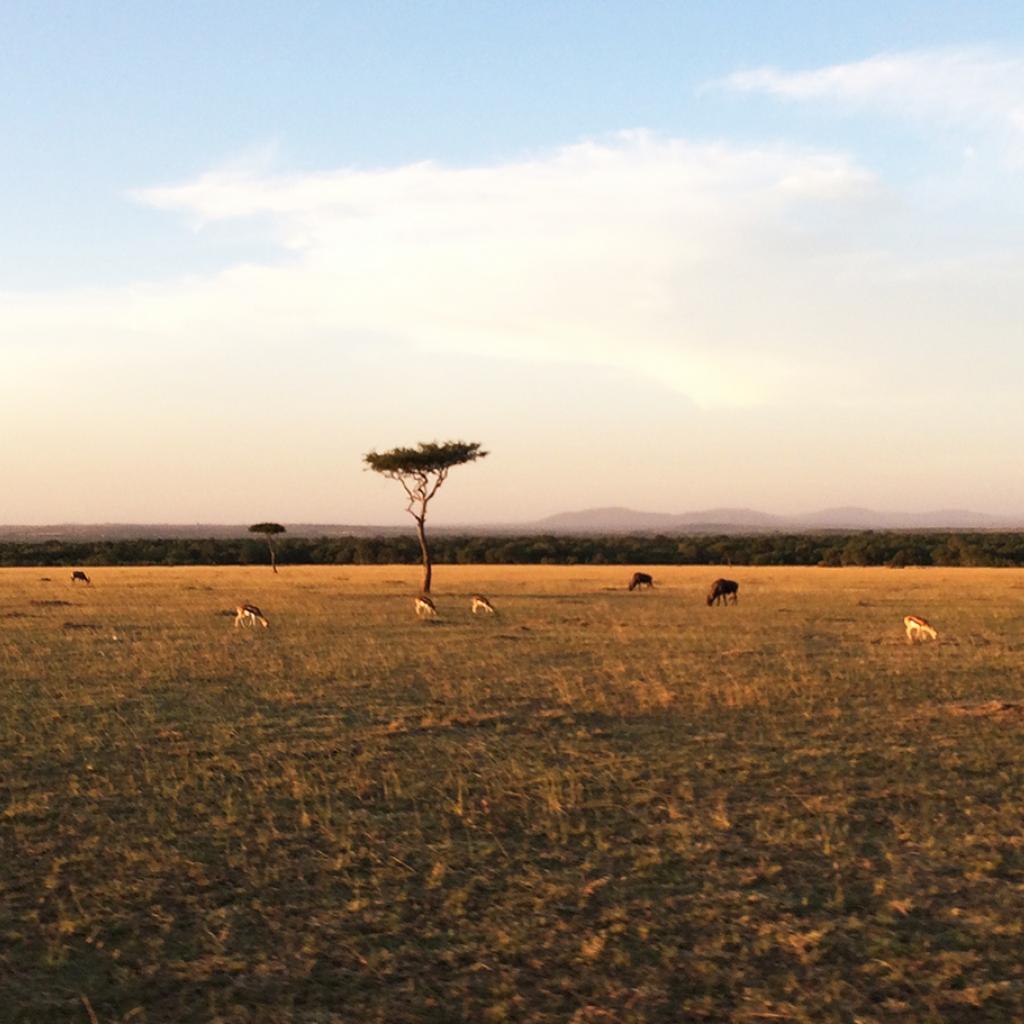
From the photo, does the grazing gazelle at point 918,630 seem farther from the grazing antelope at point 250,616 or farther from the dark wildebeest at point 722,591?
the grazing antelope at point 250,616

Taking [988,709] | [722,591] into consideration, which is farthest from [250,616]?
[988,709]

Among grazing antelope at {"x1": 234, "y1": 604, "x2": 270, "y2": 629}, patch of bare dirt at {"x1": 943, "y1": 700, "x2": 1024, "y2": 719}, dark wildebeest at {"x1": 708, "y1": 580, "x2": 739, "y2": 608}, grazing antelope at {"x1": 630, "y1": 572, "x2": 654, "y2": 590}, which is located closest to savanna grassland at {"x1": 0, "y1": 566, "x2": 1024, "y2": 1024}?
patch of bare dirt at {"x1": 943, "y1": 700, "x2": 1024, "y2": 719}

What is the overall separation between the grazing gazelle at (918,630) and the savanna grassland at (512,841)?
376cm

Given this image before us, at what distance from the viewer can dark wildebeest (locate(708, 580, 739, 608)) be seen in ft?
117

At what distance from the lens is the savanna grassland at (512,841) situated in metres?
5.57

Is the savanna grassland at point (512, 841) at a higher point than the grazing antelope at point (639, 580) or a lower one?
lower

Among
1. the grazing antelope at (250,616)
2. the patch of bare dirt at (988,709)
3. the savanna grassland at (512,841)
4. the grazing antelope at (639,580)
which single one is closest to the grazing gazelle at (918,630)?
the savanna grassland at (512,841)

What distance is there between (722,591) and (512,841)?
95.4 feet

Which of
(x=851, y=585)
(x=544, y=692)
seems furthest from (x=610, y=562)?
(x=544, y=692)

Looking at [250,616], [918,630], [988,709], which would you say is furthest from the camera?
[250,616]

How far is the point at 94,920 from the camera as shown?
654 cm

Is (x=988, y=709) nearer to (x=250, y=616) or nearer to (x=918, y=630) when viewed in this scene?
(x=918, y=630)

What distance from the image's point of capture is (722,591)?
36.3 meters

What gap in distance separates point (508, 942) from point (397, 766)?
4880mm
